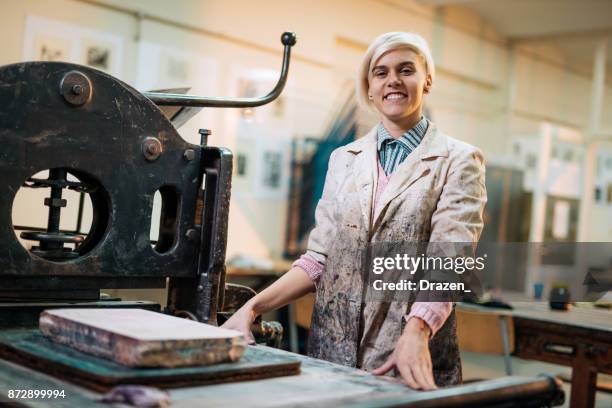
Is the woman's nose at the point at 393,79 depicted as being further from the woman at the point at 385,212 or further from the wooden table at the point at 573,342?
the wooden table at the point at 573,342

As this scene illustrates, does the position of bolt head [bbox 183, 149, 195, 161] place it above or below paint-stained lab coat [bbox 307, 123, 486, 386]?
above

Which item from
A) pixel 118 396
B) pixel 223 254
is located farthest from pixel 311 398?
pixel 223 254

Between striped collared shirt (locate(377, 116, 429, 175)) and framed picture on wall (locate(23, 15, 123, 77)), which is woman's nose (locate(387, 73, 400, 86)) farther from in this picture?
framed picture on wall (locate(23, 15, 123, 77))

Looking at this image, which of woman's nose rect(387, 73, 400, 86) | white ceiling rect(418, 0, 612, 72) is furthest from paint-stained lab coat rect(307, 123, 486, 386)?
white ceiling rect(418, 0, 612, 72)

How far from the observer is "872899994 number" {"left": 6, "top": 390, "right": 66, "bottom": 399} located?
3.70ft

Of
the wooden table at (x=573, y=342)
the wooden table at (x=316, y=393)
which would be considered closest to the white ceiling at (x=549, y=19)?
the wooden table at (x=573, y=342)

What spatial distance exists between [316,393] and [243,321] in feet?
1.83

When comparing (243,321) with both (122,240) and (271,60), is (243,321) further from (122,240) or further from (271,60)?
(271,60)

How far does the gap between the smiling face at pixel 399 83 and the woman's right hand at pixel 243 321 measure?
2.03 ft

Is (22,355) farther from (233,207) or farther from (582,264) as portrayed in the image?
(233,207)

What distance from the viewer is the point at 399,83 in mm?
1977

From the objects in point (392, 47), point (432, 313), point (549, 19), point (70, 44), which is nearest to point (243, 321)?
point (432, 313)

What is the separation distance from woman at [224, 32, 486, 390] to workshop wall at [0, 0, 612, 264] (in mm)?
2501

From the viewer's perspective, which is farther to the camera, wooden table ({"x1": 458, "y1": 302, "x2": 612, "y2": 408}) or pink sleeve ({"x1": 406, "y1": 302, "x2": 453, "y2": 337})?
Answer: wooden table ({"x1": 458, "y1": 302, "x2": 612, "y2": 408})
